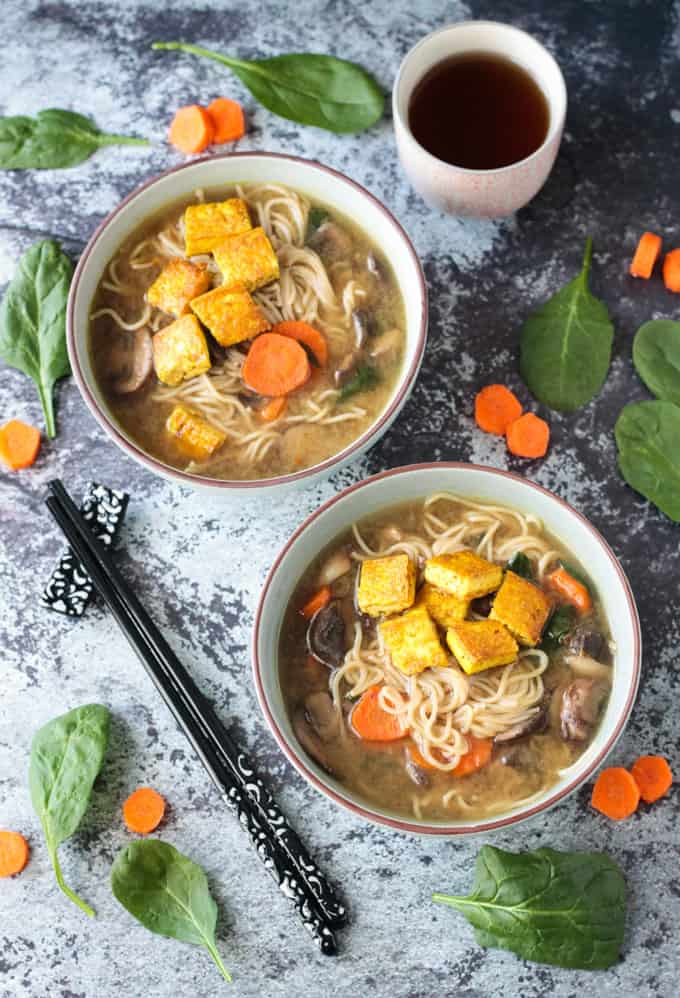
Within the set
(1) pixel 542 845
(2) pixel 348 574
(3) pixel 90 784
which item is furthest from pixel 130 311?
(1) pixel 542 845

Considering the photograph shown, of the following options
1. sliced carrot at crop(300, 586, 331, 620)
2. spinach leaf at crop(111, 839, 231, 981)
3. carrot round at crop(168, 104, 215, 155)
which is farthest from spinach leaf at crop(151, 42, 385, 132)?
spinach leaf at crop(111, 839, 231, 981)

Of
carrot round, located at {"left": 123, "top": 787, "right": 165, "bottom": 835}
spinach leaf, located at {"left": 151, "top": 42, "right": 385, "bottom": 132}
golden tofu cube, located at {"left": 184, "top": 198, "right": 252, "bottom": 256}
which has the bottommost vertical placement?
carrot round, located at {"left": 123, "top": 787, "right": 165, "bottom": 835}

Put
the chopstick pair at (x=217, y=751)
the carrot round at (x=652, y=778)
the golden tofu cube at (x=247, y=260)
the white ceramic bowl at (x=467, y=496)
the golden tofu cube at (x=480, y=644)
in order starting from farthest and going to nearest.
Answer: the golden tofu cube at (x=247, y=260), the carrot round at (x=652, y=778), the chopstick pair at (x=217, y=751), the golden tofu cube at (x=480, y=644), the white ceramic bowl at (x=467, y=496)

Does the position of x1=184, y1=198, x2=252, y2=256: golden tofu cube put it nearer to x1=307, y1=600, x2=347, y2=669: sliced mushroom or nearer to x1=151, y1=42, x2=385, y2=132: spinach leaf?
x1=151, y1=42, x2=385, y2=132: spinach leaf

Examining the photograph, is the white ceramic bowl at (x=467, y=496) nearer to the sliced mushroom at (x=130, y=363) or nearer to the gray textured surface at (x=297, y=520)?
the gray textured surface at (x=297, y=520)

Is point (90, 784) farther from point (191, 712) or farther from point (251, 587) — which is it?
point (251, 587)

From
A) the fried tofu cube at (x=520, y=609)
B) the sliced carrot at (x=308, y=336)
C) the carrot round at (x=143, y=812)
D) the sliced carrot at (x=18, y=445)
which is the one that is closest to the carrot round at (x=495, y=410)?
the sliced carrot at (x=308, y=336)
